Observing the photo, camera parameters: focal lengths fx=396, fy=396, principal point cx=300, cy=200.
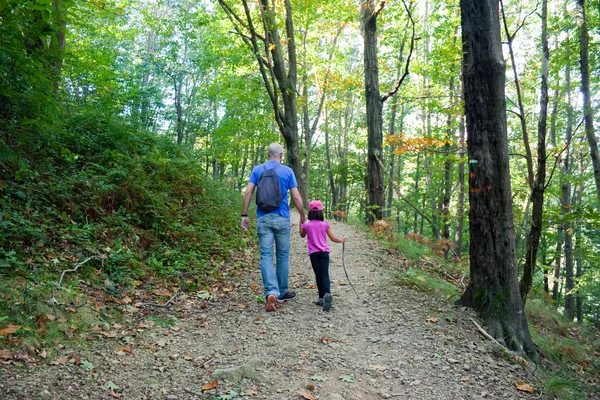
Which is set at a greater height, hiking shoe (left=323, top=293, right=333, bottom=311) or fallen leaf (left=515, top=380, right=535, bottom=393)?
hiking shoe (left=323, top=293, right=333, bottom=311)

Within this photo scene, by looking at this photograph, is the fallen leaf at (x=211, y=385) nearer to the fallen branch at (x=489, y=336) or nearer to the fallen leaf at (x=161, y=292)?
the fallen leaf at (x=161, y=292)

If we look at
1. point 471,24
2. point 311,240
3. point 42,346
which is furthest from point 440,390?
point 471,24

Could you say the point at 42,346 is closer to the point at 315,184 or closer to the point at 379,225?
the point at 379,225

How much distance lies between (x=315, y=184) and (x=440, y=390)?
3380 cm

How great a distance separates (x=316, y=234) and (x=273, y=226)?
670 millimetres

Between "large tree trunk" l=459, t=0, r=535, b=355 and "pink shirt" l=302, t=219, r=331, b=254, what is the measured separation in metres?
2.15

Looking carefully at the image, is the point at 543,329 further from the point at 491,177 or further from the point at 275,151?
the point at 275,151

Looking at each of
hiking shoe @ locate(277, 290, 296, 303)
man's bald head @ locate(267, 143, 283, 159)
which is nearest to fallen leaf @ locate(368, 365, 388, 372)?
hiking shoe @ locate(277, 290, 296, 303)

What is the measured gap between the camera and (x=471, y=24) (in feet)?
18.0

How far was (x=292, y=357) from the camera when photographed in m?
4.27

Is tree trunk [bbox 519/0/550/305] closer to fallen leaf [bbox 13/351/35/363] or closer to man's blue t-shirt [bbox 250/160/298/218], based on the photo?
man's blue t-shirt [bbox 250/160/298/218]

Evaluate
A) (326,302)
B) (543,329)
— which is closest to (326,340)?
(326,302)

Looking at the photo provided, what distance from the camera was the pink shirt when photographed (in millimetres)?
5855

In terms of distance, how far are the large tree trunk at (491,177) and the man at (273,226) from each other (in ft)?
8.35
